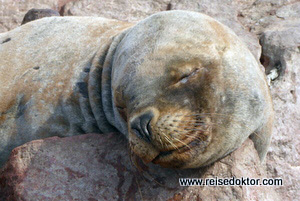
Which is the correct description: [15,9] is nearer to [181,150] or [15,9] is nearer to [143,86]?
[143,86]

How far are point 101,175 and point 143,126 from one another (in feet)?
1.98

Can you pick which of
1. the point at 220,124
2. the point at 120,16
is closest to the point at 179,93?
the point at 220,124

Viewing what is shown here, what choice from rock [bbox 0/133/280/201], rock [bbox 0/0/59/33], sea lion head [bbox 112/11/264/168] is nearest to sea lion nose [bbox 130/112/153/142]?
sea lion head [bbox 112/11/264/168]

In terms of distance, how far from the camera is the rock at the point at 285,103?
170 inches

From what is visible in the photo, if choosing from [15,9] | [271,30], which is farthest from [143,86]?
[15,9]

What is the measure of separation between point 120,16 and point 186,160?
150 inches

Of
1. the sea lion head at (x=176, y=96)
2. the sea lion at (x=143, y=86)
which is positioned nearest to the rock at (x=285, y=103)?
the sea lion at (x=143, y=86)

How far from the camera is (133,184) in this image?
3.14 metres

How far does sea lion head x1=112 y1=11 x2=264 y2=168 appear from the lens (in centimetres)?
283

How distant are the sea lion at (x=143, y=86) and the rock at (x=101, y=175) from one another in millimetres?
174

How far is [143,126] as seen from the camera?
2.79 metres

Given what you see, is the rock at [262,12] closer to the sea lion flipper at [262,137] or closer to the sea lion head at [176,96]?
the sea lion flipper at [262,137]

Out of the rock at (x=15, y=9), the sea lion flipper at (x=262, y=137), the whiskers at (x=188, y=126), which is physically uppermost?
the whiskers at (x=188, y=126)

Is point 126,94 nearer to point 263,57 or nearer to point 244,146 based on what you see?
point 244,146
